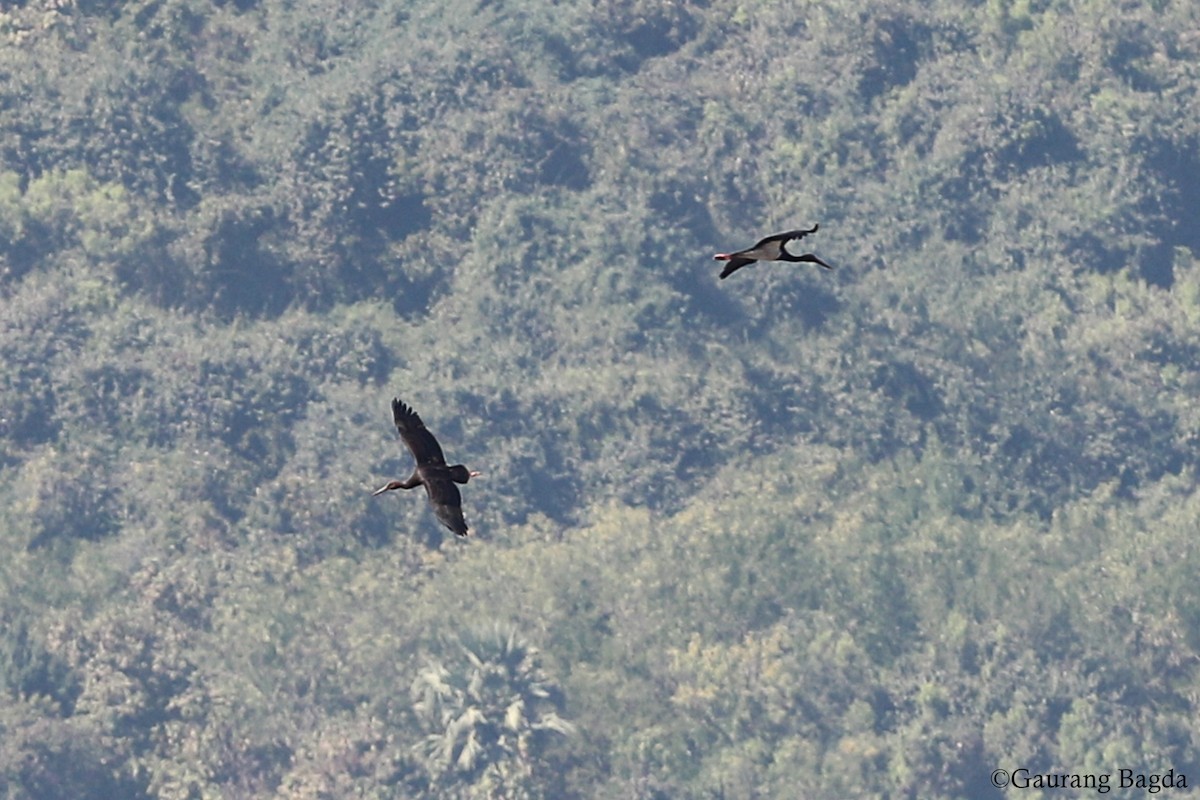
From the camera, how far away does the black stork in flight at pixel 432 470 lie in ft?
94.0

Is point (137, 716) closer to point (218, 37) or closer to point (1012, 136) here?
point (218, 37)

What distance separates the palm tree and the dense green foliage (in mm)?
97

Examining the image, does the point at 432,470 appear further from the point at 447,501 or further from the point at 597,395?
the point at 597,395

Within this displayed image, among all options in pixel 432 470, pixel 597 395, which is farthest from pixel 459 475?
pixel 597 395

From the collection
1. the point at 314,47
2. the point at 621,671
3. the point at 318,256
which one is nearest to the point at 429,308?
the point at 318,256

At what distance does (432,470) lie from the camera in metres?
28.7

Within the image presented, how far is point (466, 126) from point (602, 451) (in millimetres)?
9178

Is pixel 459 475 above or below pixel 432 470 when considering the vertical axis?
above

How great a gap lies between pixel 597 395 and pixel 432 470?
4286 centimetres

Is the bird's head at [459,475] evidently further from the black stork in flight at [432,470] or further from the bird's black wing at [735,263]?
the bird's black wing at [735,263]

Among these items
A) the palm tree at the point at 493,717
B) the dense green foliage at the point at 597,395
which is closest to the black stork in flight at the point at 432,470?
the palm tree at the point at 493,717

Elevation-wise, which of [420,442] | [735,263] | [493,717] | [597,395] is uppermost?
[735,263]

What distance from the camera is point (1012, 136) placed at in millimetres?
75438

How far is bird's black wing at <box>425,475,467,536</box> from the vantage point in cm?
2883
